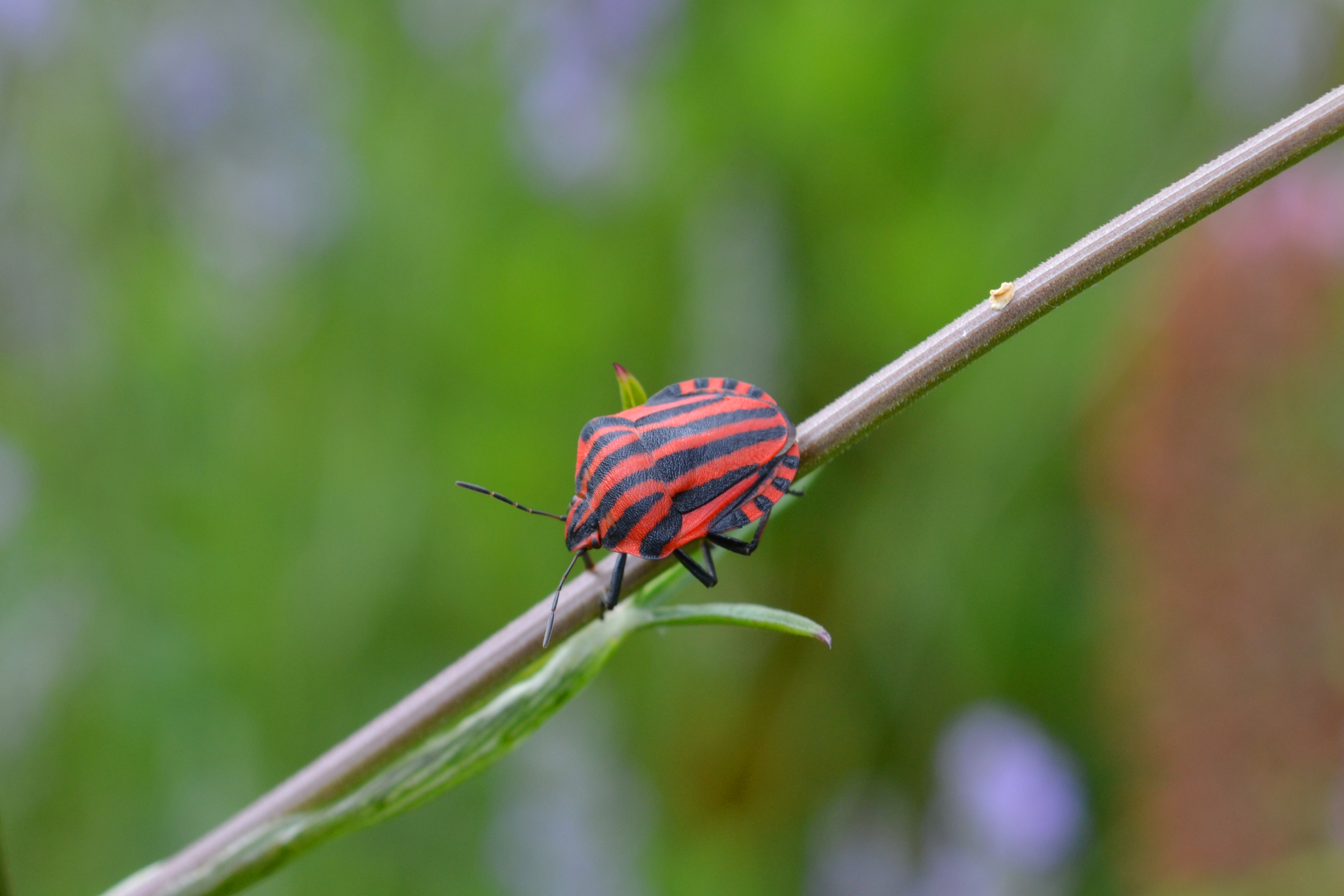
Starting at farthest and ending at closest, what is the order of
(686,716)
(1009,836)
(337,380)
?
(337,380) → (686,716) → (1009,836)

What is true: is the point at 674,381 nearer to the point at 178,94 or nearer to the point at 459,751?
the point at 178,94

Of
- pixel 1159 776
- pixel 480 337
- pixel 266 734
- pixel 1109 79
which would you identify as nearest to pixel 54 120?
pixel 480 337

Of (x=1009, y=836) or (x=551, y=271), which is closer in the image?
(x=1009, y=836)

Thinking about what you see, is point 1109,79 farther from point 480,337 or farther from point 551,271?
point 480,337

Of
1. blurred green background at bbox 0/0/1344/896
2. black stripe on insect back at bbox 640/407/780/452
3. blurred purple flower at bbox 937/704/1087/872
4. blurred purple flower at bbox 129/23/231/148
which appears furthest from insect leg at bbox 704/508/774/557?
blurred purple flower at bbox 129/23/231/148

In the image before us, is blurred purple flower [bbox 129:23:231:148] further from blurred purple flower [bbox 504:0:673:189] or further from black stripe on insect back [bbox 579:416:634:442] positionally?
black stripe on insect back [bbox 579:416:634:442]

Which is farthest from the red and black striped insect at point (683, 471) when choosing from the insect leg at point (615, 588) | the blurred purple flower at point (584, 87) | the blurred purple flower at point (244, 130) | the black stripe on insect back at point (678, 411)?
the blurred purple flower at point (244, 130)
